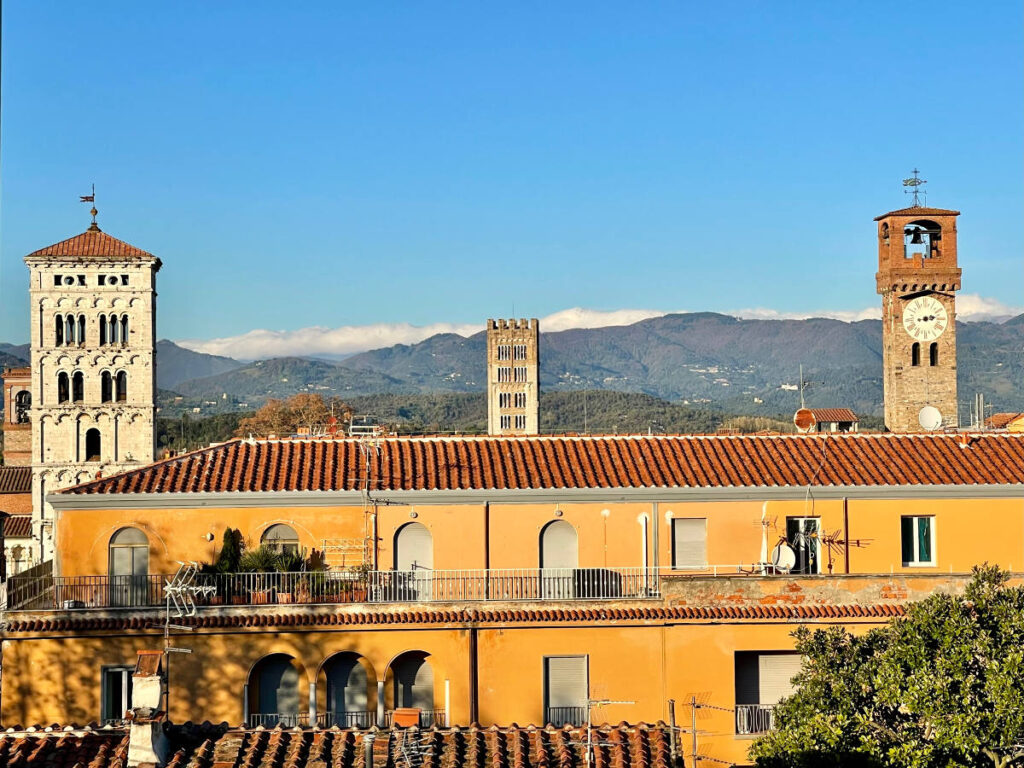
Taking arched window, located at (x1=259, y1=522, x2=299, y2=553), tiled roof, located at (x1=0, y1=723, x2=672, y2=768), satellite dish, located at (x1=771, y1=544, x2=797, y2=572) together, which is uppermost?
arched window, located at (x1=259, y1=522, x2=299, y2=553)

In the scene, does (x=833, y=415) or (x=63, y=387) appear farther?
(x=833, y=415)

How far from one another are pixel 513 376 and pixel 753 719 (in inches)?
4599

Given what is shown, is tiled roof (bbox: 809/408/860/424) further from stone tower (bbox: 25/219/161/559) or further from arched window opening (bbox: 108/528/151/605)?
arched window opening (bbox: 108/528/151/605)

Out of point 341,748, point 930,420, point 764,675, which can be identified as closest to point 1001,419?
point 930,420

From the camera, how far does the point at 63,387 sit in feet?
275

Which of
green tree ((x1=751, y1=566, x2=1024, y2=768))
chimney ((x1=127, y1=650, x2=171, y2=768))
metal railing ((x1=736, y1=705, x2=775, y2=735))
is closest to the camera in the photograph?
chimney ((x1=127, y1=650, x2=171, y2=768))

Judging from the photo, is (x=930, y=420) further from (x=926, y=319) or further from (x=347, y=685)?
(x=926, y=319)

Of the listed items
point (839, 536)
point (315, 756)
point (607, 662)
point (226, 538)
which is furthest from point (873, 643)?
Answer: point (226, 538)

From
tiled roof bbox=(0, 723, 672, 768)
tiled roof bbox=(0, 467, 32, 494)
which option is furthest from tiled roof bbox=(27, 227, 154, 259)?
tiled roof bbox=(0, 723, 672, 768)

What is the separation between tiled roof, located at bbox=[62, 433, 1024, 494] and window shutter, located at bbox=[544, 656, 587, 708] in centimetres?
452

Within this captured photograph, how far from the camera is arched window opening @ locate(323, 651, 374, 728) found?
27.2 metres

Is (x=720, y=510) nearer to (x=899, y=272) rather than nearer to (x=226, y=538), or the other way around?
(x=226, y=538)

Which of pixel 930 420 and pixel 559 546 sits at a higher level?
pixel 930 420

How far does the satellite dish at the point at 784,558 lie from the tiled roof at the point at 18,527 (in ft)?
201
